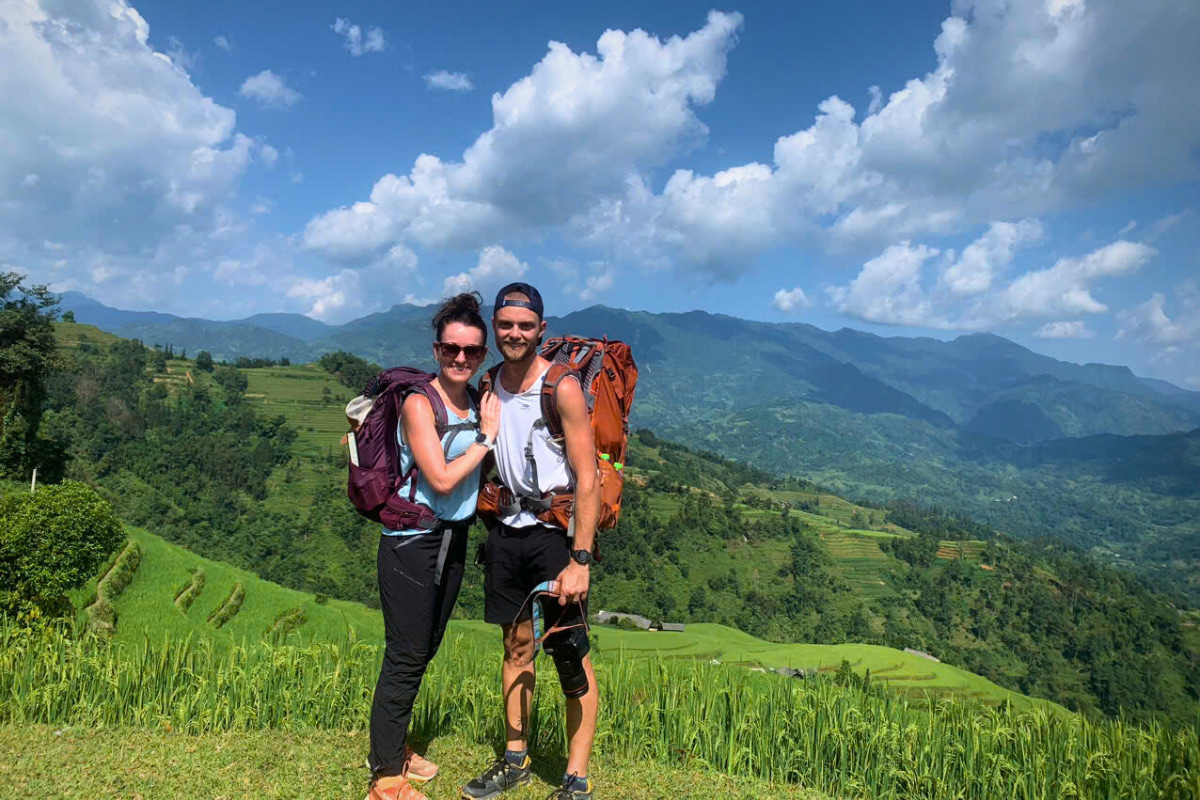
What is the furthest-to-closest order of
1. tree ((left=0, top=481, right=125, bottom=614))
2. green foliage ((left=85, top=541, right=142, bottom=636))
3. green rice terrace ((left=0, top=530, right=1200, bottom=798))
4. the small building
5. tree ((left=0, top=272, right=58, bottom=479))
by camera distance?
the small building → tree ((left=0, top=272, right=58, bottom=479)) → green foliage ((left=85, top=541, right=142, bottom=636)) → tree ((left=0, top=481, right=125, bottom=614)) → green rice terrace ((left=0, top=530, right=1200, bottom=798))

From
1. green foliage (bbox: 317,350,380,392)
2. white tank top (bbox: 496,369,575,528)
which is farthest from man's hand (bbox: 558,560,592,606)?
green foliage (bbox: 317,350,380,392)

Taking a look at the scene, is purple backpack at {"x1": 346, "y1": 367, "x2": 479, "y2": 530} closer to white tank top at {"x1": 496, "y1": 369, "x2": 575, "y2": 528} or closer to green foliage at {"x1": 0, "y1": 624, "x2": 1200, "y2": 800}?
white tank top at {"x1": 496, "y1": 369, "x2": 575, "y2": 528}

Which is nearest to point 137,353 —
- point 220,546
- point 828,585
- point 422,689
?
point 220,546

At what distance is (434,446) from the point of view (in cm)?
299

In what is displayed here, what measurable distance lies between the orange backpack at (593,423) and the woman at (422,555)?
0.50 feet

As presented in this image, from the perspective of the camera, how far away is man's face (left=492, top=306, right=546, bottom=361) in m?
3.08

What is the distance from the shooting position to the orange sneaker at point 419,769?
353 centimetres

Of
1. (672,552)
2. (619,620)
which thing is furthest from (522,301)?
(672,552)

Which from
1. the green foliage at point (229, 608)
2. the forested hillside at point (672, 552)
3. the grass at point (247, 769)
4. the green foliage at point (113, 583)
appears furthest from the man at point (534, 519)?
the forested hillside at point (672, 552)

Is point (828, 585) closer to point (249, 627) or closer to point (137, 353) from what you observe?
point (249, 627)

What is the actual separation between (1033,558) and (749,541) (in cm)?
6257

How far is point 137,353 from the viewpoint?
11562 centimetres

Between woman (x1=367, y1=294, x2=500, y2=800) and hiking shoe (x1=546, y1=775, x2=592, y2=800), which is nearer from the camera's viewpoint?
woman (x1=367, y1=294, x2=500, y2=800)

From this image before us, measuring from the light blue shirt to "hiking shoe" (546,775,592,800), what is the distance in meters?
1.50
